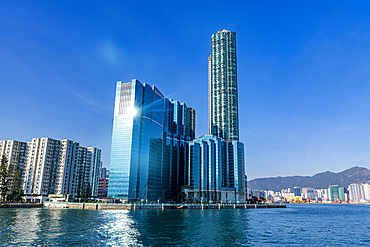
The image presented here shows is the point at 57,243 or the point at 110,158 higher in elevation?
the point at 110,158

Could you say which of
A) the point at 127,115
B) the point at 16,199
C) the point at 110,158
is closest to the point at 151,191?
→ the point at 110,158

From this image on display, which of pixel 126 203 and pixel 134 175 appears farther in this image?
pixel 134 175

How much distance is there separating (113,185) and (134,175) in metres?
15.3

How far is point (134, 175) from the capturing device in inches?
7131

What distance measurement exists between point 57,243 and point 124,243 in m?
12.3

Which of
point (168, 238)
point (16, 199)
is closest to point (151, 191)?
point (16, 199)

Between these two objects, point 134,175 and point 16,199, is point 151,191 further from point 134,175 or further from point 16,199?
point 16,199

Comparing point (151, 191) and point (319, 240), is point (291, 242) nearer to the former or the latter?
point (319, 240)

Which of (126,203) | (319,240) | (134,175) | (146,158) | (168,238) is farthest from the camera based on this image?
(146,158)

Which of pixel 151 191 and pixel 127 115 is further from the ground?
pixel 127 115

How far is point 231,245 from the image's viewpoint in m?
53.2

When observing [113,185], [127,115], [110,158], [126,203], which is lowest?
[126,203]

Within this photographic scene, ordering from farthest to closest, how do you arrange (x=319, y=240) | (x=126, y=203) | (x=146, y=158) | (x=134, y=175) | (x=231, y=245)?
(x=146, y=158) < (x=134, y=175) < (x=126, y=203) < (x=319, y=240) < (x=231, y=245)

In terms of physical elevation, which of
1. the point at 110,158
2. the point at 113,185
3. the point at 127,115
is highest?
the point at 127,115
